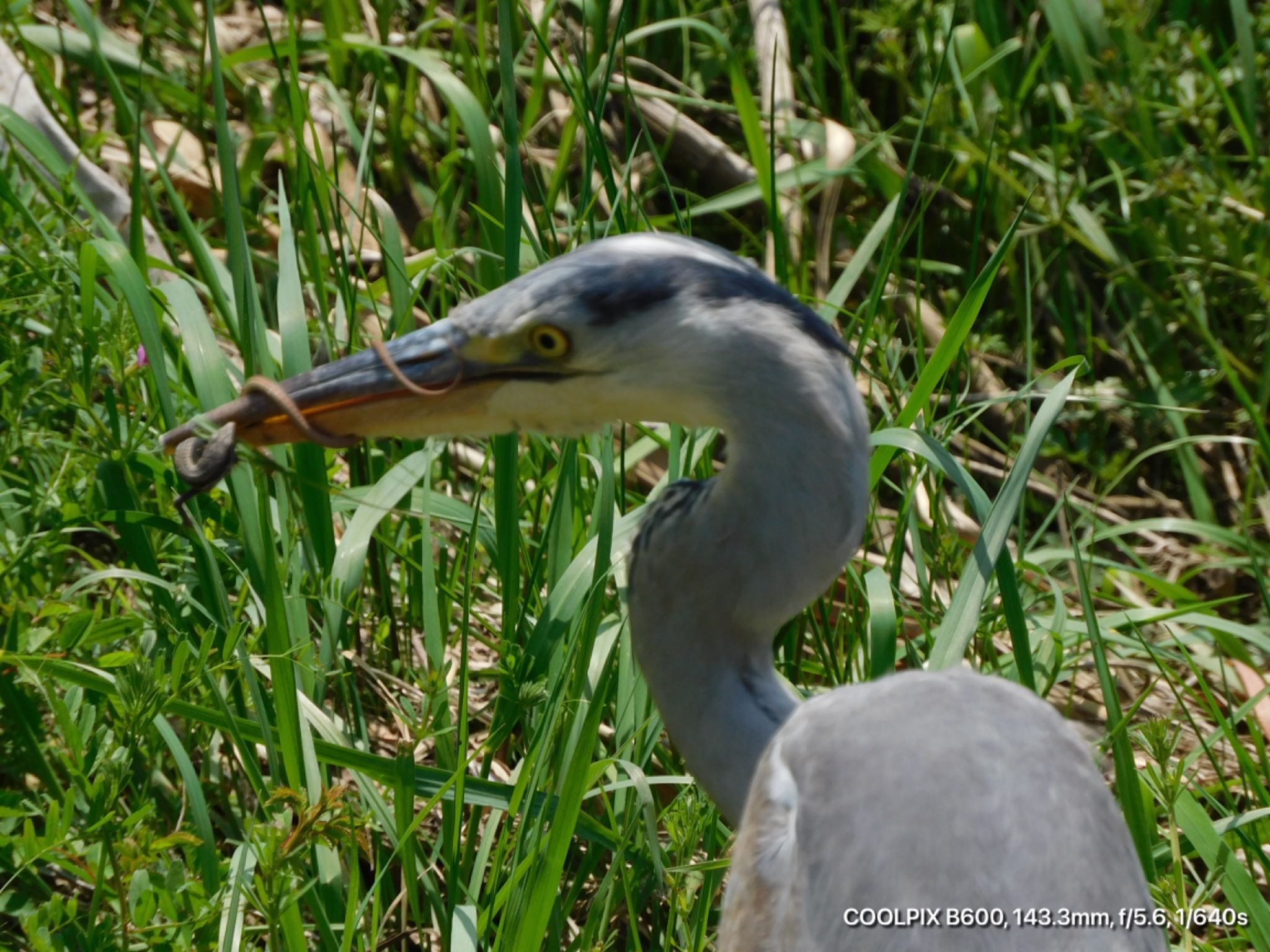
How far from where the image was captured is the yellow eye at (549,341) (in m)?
1.72

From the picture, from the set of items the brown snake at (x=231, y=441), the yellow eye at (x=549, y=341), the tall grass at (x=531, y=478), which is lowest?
the tall grass at (x=531, y=478)

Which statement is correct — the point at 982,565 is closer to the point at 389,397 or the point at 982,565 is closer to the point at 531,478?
the point at 389,397

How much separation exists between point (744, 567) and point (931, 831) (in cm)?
41

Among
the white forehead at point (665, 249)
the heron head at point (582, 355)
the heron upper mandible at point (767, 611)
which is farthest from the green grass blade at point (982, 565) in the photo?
the white forehead at point (665, 249)

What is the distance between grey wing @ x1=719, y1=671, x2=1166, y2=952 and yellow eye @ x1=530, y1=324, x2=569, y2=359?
1.77 ft

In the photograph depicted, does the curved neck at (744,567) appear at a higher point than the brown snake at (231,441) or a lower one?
lower

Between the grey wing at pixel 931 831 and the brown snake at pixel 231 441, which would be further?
the brown snake at pixel 231 441

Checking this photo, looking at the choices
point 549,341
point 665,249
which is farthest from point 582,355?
point 665,249

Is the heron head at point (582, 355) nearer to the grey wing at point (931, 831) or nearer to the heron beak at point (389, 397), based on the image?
the heron beak at point (389, 397)

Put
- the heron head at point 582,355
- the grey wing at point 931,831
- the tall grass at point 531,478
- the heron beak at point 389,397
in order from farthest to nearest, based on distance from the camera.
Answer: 1. the tall grass at point 531,478
2. the heron beak at point 389,397
3. the heron head at point 582,355
4. the grey wing at point 931,831

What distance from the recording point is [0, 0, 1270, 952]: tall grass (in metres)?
2.04

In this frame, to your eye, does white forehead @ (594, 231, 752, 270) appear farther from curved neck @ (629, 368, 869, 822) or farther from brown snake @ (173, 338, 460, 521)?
brown snake @ (173, 338, 460, 521)

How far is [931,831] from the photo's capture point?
4.76ft

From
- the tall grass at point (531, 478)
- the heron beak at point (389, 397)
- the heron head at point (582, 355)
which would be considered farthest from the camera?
the tall grass at point (531, 478)
